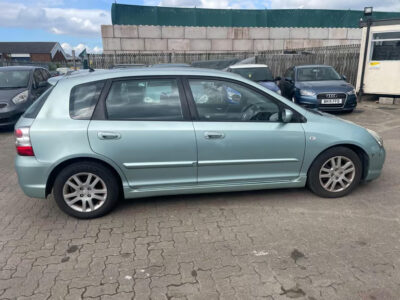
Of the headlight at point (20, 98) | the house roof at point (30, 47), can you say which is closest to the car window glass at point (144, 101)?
the headlight at point (20, 98)

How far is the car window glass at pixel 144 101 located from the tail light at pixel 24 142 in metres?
0.85

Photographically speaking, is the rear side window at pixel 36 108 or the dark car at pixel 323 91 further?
the dark car at pixel 323 91

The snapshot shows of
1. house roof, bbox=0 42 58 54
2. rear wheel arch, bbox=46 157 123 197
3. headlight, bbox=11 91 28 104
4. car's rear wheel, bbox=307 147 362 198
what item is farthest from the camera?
house roof, bbox=0 42 58 54

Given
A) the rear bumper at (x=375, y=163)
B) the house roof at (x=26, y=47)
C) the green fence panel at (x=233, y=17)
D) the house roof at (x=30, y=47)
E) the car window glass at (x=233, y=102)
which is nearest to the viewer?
the car window glass at (x=233, y=102)

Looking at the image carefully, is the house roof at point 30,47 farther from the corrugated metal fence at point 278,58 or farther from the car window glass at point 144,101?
the car window glass at point 144,101

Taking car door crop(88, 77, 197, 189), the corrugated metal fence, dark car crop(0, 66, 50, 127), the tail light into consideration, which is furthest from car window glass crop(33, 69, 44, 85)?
car door crop(88, 77, 197, 189)

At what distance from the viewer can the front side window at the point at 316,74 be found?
10594mm

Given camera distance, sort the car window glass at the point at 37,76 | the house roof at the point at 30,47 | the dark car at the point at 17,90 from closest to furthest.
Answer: the dark car at the point at 17,90, the car window glass at the point at 37,76, the house roof at the point at 30,47

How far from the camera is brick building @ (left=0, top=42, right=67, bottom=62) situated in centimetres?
5766

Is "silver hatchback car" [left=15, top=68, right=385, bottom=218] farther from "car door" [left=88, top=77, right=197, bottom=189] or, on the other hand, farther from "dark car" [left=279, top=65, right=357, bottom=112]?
"dark car" [left=279, top=65, right=357, bottom=112]

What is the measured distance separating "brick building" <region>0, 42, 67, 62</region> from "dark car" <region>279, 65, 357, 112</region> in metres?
58.0

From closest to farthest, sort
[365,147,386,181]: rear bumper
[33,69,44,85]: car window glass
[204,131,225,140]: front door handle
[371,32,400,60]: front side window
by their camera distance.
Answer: [204,131,225,140]: front door handle
[365,147,386,181]: rear bumper
[33,69,44,85]: car window glass
[371,32,400,60]: front side window

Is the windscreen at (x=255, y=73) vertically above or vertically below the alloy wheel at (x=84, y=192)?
above

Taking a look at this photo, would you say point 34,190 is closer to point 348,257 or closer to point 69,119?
point 69,119
